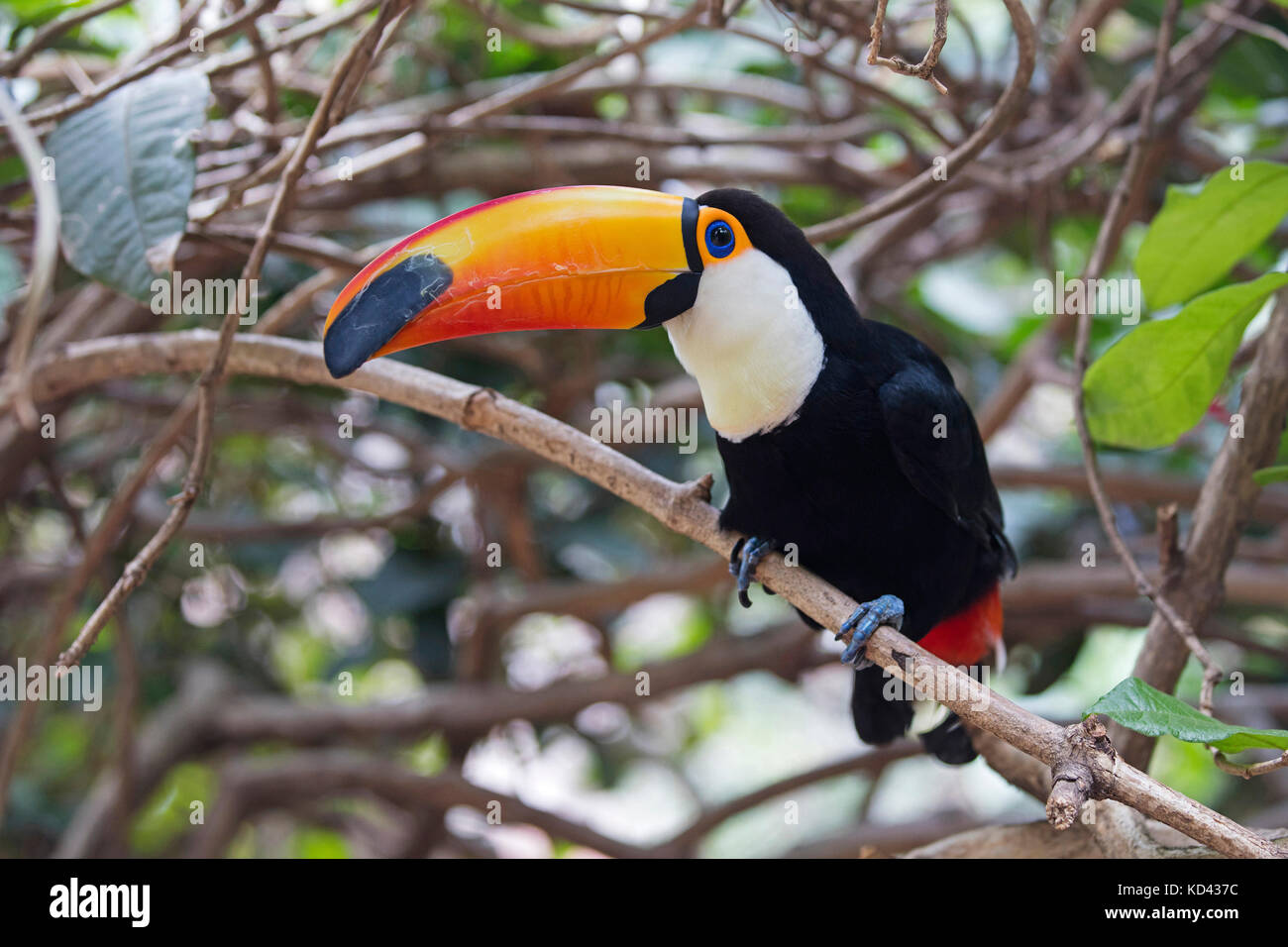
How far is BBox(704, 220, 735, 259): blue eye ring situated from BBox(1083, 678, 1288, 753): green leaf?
0.82 metres

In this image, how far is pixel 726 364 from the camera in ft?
5.86

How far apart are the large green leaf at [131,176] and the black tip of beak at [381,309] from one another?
301 mm

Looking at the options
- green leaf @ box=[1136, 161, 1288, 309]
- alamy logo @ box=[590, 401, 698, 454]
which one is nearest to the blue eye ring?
green leaf @ box=[1136, 161, 1288, 309]

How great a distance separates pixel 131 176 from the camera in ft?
5.74

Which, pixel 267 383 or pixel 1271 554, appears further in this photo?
pixel 267 383

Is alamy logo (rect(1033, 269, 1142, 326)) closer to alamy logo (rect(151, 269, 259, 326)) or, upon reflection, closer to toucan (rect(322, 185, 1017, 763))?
toucan (rect(322, 185, 1017, 763))

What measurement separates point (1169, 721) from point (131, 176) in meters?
1.57

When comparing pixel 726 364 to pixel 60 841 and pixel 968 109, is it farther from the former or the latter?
pixel 60 841

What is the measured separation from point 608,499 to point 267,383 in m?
1.04

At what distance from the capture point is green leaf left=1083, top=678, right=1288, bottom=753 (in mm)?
1278

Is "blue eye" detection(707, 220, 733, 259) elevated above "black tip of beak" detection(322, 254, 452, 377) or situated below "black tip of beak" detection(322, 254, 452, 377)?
above

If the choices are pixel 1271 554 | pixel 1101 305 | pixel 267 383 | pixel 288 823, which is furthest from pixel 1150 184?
pixel 288 823

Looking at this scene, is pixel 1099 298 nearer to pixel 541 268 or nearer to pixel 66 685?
pixel 541 268
